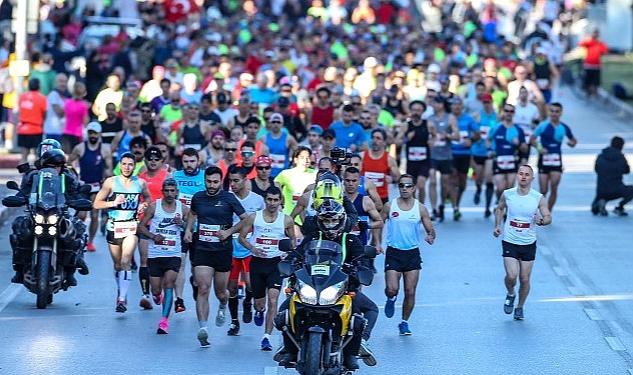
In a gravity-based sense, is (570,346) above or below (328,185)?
below

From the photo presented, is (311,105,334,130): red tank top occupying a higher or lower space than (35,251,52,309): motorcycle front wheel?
higher

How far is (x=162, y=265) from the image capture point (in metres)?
17.3

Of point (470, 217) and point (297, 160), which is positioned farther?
point (470, 217)

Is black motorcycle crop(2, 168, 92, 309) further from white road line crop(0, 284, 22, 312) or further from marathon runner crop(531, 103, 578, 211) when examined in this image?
marathon runner crop(531, 103, 578, 211)

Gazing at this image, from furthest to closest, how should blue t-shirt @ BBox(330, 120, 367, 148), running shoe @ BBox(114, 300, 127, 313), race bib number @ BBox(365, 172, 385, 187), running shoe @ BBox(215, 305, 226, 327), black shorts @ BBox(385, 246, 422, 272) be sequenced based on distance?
blue t-shirt @ BBox(330, 120, 367, 148)
race bib number @ BBox(365, 172, 385, 187)
running shoe @ BBox(114, 300, 127, 313)
black shorts @ BBox(385, 246, 422, 272)
running shoe @ BBox(215, 305, 226, 327)

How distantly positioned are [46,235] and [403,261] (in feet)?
11.6

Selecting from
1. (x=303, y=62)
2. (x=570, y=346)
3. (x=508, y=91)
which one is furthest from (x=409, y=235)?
(x=303, y=62)

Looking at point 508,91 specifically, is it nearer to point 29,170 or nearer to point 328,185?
point 29,170

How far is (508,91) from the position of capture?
3241 centimetres

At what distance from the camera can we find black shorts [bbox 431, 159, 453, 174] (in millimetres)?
25962

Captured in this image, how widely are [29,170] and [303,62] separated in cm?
2238

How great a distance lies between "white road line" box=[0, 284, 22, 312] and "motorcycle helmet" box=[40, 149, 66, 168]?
4.88 ft

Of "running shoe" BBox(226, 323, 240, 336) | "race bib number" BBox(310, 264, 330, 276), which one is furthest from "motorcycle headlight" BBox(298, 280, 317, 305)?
"running shoe" BBox(226, 323, 240, 336)

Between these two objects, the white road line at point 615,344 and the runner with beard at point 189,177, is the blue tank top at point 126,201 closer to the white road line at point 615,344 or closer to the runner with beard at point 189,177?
the runner with beard at point 189,177
